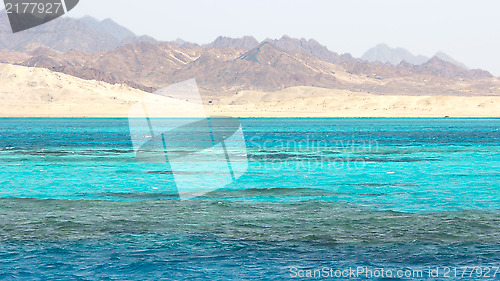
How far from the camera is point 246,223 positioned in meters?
19.0

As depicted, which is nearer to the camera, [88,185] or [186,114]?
[88,185]

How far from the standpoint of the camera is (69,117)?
184 m

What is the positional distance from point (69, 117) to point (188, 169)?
156 m

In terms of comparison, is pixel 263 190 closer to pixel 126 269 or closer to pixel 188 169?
pixel 188 169

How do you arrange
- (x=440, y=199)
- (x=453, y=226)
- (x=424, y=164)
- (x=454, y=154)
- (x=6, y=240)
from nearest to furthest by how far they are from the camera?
(x=6, y=240), (x=453, y=226), (x=440, y=199), (x=424, y=164), (x=454, y=154)

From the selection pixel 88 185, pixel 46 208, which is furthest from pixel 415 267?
pixel 88 185

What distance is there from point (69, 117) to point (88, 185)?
162069mm

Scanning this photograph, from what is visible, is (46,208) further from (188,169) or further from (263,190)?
(188,169)

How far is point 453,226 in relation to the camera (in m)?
18.5

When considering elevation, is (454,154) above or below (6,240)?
below

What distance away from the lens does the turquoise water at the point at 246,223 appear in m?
14.6

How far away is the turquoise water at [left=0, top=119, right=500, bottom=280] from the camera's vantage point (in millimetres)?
14562

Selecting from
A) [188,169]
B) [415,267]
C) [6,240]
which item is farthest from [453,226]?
[188,169]

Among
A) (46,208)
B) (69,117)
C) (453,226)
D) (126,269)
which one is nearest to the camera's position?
(126,269)
